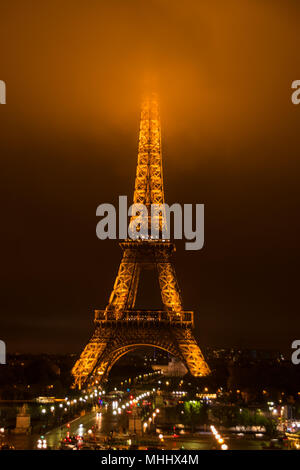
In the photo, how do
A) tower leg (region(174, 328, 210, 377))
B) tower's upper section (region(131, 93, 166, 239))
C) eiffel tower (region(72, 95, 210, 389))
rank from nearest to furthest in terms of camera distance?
1. tower leg (region(174, 328, 210, 377))
2. eiffel tower (region(72, 95, 210, 389))
3. tower's upper section (region(131, 93, 166, 239))

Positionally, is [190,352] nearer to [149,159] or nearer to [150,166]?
[150,166]

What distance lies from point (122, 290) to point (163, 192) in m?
8.77

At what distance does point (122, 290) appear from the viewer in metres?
49.6

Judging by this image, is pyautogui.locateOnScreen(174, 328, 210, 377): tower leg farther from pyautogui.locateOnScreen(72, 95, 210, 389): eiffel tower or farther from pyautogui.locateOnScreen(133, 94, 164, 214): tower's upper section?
pyautogui.locateOnScreen(133, 94, 164, 214): tower's upper section

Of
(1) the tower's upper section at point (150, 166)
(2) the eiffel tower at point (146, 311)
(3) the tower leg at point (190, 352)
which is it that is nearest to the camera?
(3) the tower leg at point (190, 352)

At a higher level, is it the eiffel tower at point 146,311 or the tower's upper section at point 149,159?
the tower's upper section at point 149,159

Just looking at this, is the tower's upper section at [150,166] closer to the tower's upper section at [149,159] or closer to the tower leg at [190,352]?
the tower's upper section at [149,159]

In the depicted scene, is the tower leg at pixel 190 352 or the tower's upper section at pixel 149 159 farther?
the tower's upper section at pixel 149 159

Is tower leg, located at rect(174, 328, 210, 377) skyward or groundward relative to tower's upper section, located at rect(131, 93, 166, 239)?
groundward

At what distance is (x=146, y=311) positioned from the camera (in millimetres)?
49656

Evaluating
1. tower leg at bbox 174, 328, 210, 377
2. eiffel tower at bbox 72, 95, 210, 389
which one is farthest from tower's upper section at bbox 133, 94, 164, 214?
tower leg at bbox 174, 328, 210, 377

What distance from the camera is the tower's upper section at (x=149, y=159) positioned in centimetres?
Result: 5009

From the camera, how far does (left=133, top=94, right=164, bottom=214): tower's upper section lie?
50094mm

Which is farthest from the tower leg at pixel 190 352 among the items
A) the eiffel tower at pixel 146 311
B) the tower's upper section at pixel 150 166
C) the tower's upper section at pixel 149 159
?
the tower's upper section at pixel 149 159
